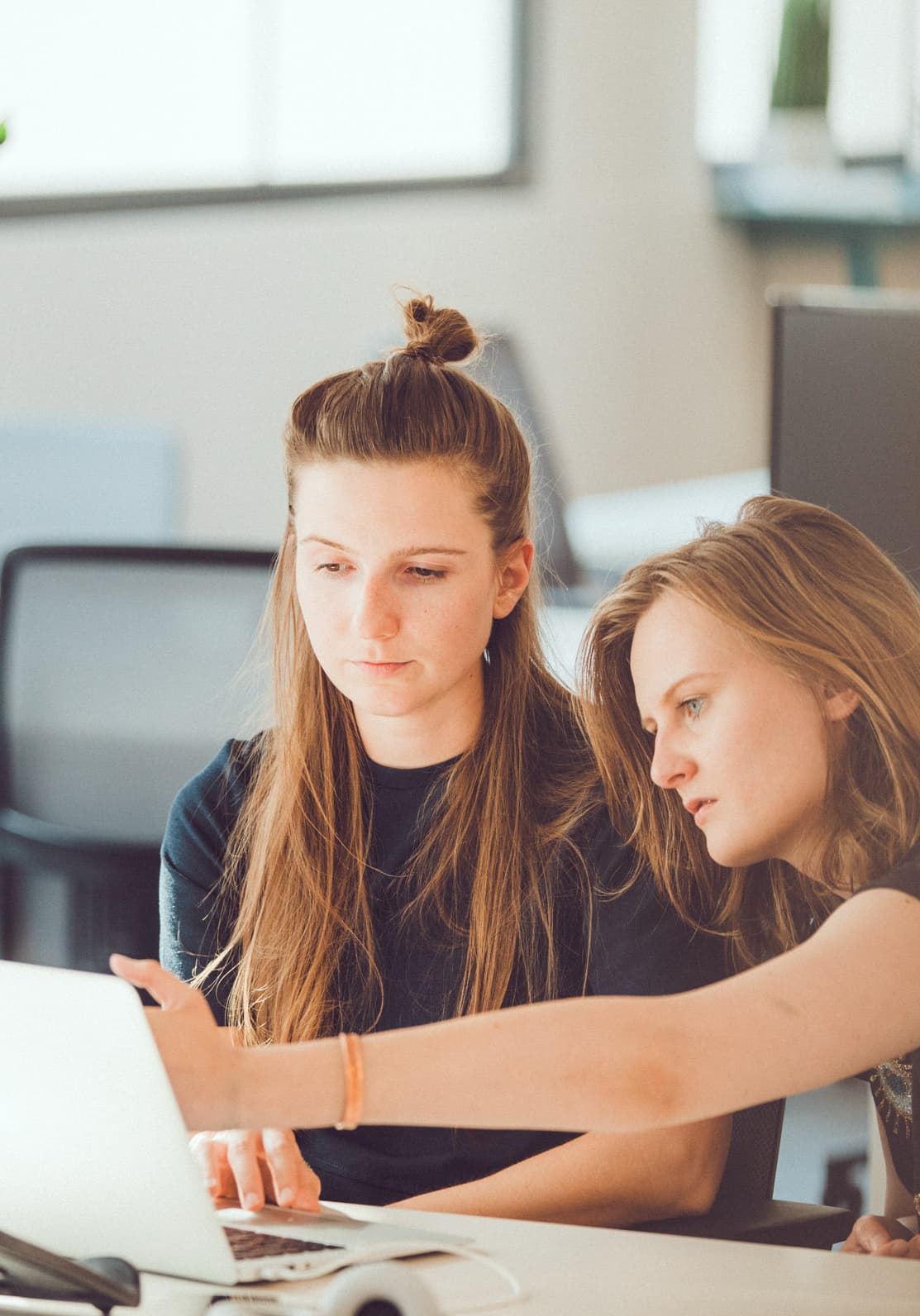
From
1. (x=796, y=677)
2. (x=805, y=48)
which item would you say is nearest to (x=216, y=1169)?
(x=796, y=677)

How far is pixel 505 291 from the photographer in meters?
3.23

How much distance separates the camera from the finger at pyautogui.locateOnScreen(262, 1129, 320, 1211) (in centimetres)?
85

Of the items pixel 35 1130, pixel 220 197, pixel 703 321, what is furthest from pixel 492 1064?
pixel 703 321

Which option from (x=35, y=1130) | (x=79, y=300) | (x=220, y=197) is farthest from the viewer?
(x=220, y=197)

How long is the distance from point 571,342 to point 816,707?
2630mm

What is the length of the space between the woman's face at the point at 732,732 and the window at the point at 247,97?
6.03 feet

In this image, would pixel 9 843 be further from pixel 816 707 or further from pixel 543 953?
pixel 816 707

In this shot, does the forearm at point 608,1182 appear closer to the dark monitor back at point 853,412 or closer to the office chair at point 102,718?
the dark monitor back at point 853,412

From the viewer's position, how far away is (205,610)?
1.65m

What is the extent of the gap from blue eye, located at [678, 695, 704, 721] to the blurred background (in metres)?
0.81

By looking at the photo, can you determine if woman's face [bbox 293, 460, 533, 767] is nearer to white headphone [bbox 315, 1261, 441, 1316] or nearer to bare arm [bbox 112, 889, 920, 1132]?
bare arm [bbox 112, 889, 920, 1132]

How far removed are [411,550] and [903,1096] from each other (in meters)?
0.38

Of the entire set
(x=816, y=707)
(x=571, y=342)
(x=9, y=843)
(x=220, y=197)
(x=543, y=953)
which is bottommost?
(x=9, y=843)

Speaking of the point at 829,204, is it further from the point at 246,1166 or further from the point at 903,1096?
the point at 246,1166
